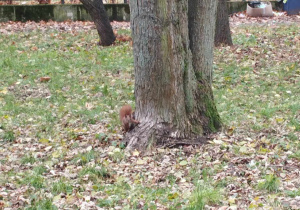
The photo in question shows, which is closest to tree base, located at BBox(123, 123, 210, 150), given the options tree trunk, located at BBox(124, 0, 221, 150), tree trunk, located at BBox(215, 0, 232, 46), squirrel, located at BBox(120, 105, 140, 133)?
tree trunk, located at BBox(124, 0, 221, 150)

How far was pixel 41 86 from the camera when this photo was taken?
9.50 m

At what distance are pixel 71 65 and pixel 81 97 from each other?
216 cm

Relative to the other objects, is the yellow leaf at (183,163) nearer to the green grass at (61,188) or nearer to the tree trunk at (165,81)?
the tree trunk at (165,81)

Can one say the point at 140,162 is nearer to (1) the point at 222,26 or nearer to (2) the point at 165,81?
(2) the point at 165,81

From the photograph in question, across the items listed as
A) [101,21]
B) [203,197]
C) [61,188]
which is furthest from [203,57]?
[101,21]

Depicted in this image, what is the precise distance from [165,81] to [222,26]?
6.79 meters

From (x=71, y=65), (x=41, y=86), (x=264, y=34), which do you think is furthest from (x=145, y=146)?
(x=264, y=34)

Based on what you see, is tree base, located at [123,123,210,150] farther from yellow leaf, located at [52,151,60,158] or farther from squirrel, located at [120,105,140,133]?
yellow leaf, located at [52,151,60,158]

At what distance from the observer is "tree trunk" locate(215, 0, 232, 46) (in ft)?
40.3

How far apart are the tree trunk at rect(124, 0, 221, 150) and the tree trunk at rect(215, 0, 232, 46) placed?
610cm

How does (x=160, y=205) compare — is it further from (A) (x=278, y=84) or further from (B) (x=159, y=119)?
(A) (x=278, y=84)

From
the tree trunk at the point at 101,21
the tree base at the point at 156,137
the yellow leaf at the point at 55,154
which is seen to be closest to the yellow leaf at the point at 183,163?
the tree base at the point at 156,137

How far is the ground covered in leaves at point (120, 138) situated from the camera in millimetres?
4852

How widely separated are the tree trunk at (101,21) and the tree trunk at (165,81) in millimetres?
6669
